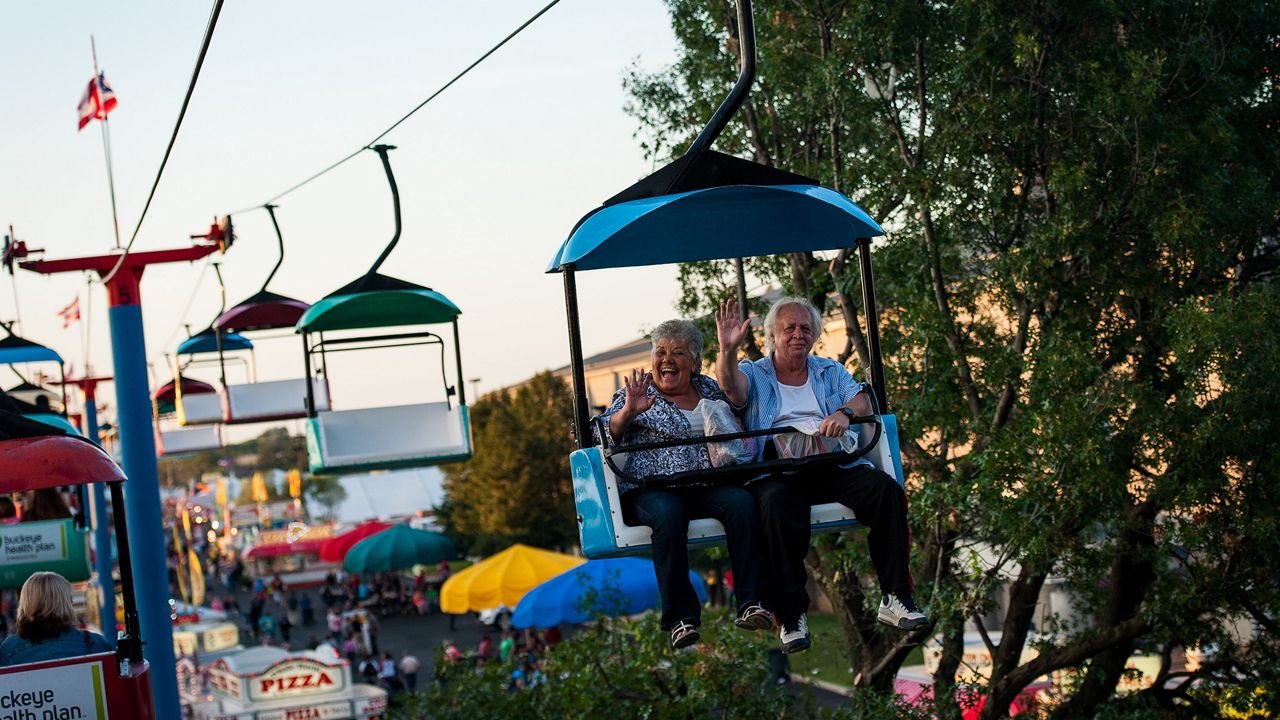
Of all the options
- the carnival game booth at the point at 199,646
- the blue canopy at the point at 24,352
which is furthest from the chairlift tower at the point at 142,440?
the carnival game booth at the point at 199,646

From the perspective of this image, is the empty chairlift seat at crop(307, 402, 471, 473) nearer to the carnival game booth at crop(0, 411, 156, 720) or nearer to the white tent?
the carnival game booth at crop(0, 411, 156, 720)

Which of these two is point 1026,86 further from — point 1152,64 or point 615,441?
point 615,441

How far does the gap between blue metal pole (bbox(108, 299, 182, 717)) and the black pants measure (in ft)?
24.7

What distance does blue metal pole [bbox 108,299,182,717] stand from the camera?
12094mm

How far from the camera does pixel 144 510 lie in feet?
40.4

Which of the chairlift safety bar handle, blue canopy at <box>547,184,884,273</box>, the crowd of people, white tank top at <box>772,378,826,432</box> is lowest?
the crowd of people

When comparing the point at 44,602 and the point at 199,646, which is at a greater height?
the point at 44,602

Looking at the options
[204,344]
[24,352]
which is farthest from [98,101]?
[204,344]

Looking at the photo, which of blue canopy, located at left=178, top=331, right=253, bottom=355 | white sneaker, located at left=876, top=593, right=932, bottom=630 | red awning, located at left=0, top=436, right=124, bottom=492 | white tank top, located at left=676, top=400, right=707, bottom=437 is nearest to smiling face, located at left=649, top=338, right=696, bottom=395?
white tank top, located at left=676, top=400, right=707, bottom=437

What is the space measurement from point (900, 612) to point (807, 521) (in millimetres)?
550

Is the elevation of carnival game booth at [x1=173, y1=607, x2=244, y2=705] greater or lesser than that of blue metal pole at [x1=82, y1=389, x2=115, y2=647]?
lesser

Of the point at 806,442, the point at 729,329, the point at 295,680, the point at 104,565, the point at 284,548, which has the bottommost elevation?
the point at 295,680

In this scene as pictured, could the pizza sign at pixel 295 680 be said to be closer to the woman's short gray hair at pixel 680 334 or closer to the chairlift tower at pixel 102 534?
the chairlift tower at pixel 102 534

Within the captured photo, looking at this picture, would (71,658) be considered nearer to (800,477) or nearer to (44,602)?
(44,602)
